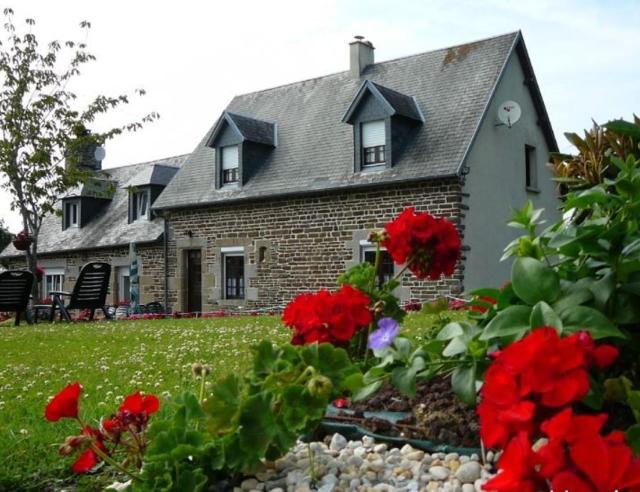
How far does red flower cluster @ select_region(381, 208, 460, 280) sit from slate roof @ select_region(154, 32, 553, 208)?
36.1 feet

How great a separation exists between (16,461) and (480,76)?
1391 cm

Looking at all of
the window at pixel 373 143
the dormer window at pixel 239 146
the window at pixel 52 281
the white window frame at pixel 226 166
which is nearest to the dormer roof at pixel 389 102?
the window at pixel 373 143

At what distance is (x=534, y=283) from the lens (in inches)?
66.0

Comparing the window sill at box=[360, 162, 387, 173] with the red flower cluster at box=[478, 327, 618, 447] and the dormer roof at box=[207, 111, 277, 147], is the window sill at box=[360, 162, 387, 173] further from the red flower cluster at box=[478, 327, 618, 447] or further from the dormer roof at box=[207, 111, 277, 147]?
the red flower cluster at box=[478, 327, 618, 447]

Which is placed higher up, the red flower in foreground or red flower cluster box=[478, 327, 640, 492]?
red flower cluster box=[478, 327, 640, 492]

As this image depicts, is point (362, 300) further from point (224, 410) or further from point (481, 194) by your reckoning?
point (481, 194)

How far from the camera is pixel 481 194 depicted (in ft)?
47.3

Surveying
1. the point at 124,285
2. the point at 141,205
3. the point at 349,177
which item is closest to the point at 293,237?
the point at 349,177

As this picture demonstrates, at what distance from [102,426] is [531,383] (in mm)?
1146

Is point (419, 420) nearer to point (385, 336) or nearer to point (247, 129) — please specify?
point (385, 336)

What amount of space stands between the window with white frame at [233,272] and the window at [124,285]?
15.9 ft

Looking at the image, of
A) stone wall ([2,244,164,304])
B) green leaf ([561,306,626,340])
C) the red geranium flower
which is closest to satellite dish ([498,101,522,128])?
stone wall ([2,244,164,304])

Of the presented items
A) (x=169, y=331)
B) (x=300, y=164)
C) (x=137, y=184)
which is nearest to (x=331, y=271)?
(x=300, y=164)

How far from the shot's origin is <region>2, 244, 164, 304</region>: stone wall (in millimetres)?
19062
